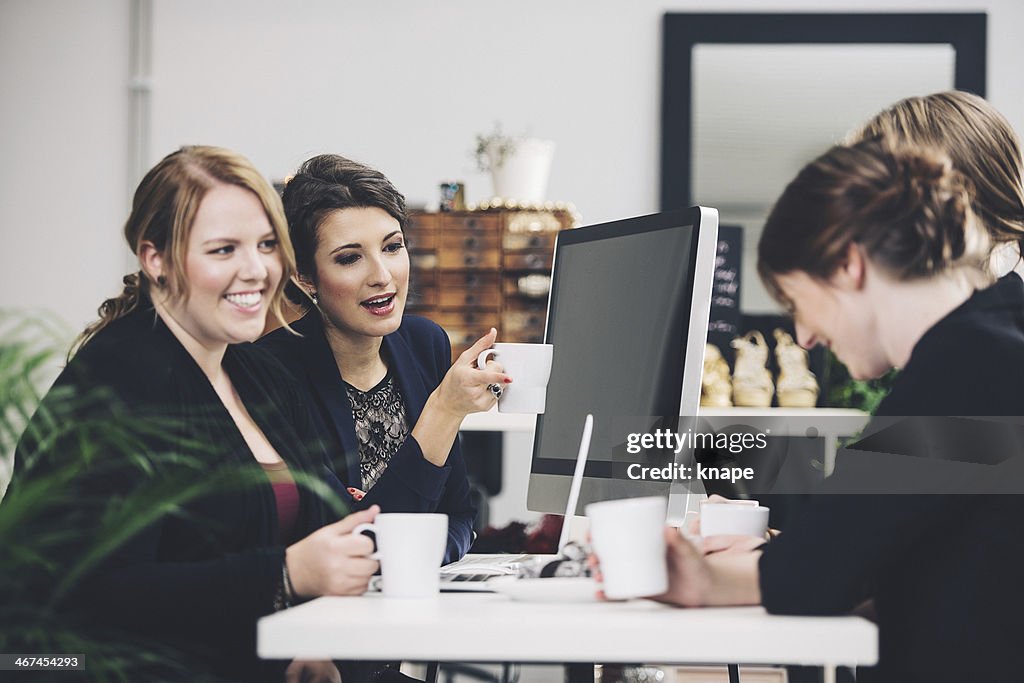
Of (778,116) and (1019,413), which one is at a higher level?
(778,116)

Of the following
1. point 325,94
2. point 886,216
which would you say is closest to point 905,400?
point 886,216

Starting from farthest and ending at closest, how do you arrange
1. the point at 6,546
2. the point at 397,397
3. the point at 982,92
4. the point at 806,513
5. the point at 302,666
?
the point at 982,92, the point at 397,397, the point at 302,666, the point at 806,513, the point at 6,546

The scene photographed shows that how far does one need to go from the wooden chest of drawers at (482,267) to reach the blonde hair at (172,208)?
249 cm

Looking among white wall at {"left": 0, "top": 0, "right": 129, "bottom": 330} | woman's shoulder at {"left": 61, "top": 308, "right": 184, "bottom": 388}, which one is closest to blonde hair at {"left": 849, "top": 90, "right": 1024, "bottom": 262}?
woman's shoulder at {"left": 61, "top": 308, "right": 184, "bottom": 388}

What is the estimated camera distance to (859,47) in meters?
4.41

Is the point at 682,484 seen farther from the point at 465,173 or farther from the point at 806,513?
the point at 465,173

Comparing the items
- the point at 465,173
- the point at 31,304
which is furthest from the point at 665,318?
the point at 31,304

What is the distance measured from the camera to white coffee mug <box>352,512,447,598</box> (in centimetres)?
111

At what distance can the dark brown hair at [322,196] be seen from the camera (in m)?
1.71

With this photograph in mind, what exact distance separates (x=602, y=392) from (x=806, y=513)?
56 cm

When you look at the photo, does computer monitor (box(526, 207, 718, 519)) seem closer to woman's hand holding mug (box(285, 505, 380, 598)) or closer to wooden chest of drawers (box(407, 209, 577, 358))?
woman's hand holding mug (box(285, 505, 380, 598))

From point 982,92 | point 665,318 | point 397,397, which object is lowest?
point 397,397

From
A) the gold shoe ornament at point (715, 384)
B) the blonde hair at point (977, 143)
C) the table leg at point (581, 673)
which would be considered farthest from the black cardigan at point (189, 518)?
the gold shoe ornament at point (715, 384)

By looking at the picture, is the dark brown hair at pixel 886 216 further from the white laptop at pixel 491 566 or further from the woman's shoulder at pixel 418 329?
the woman's shoulder at pixel 418 329
